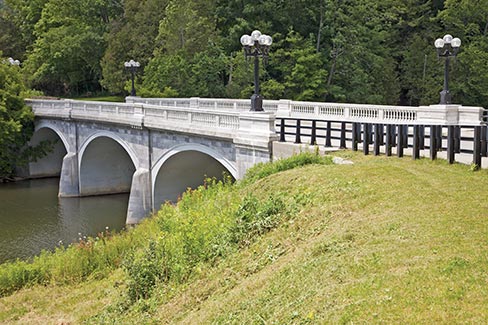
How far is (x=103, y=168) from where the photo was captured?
3838 cm

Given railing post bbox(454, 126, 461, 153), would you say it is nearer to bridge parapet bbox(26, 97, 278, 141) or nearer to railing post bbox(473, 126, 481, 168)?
railing post bbox(473, 126, 481, 168)

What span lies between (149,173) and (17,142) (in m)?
18.2

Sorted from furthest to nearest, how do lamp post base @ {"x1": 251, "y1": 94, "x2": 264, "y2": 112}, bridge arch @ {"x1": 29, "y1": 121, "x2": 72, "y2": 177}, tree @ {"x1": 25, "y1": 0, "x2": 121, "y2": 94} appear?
tree @ {"x1": 25, "y1": 0, "x2": 121, "y2": 94}
bridge arch @ {"x1": 29, "y1": 121, "x2": 72, "y2": 177}
lamp post base @ {"x1": 251, "y1": 94, "x2": 264, "y2": 112}

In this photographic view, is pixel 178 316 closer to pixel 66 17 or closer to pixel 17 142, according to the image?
pixel 17 142

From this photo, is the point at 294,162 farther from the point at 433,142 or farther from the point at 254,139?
the point at 254,139

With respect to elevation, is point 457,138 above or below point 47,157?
above

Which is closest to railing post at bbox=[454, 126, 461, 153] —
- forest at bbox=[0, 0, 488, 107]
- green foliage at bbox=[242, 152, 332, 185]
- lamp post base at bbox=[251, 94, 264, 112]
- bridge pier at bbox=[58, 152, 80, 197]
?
green foliage at bbox=[242, 152, 332, 185]

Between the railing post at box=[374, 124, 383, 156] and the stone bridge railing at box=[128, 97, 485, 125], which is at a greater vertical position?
the stone bridge railing at box=[128, 97, 485, 125]

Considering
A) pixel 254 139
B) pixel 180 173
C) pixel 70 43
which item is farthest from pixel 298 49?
pixel 254 139

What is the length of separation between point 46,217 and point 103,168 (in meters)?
7.72

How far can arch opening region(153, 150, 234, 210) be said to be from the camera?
28.9 metres

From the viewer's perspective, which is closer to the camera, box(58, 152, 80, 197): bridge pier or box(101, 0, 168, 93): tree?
box(58, 152, 80, 197): bridge pier

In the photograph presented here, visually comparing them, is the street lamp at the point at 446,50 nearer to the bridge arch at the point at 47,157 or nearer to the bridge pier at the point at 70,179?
the bridge pier at the point at 70,179

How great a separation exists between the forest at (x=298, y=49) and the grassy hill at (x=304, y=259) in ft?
104
